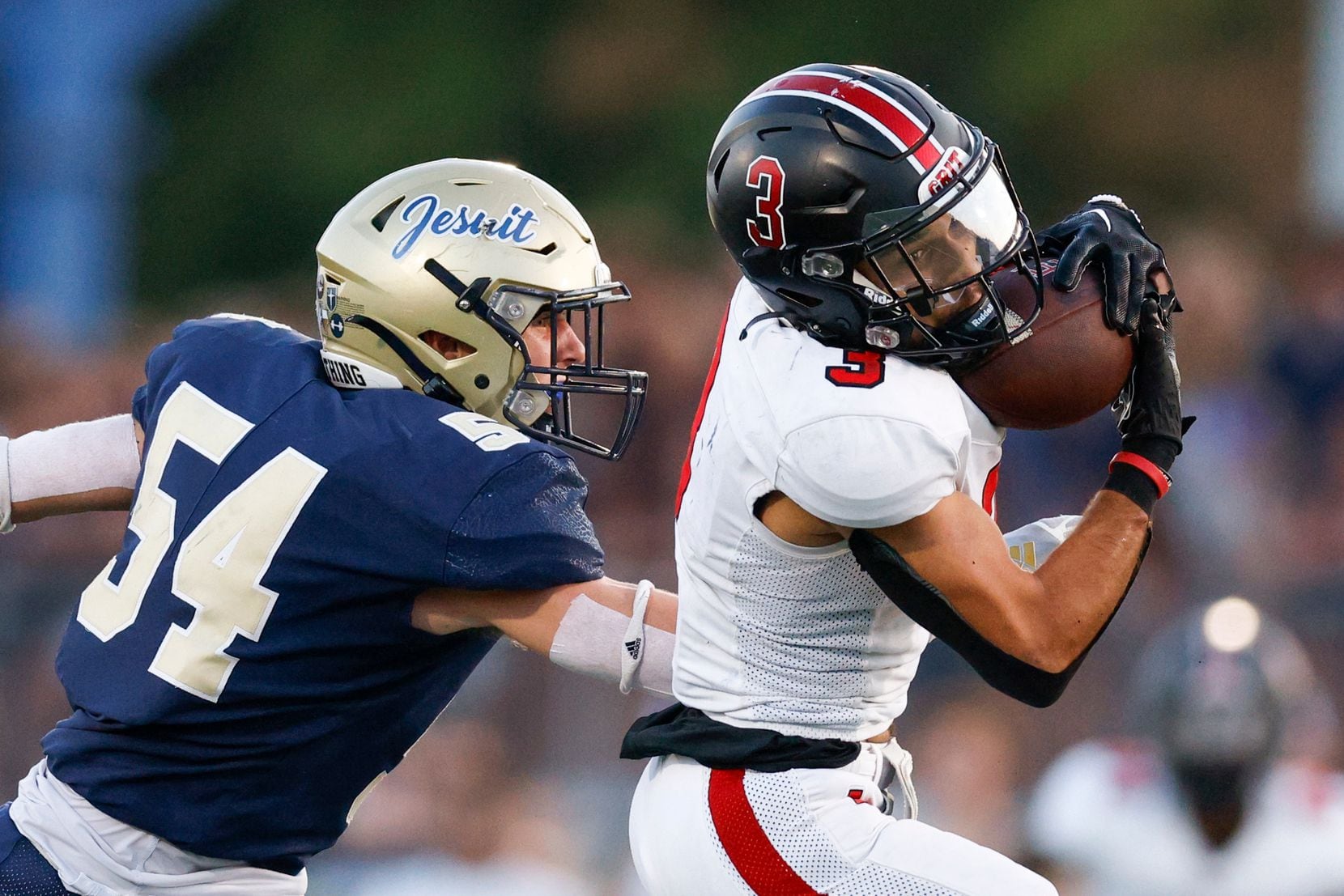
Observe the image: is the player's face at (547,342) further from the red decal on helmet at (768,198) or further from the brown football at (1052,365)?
the brown football at (1052,365)

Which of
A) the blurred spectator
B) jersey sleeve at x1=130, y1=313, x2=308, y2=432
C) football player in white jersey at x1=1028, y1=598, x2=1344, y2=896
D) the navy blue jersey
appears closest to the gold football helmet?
jersey sleeve at x1=130, y1=313, x2=308, y2=432

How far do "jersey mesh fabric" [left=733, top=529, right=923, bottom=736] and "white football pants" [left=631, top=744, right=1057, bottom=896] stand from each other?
9 centimetres

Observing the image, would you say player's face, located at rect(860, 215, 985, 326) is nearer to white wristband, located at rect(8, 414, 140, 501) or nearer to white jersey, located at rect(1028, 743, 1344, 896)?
white wristband, located at rect(8, 414, 140, 501)

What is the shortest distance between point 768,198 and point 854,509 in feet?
1.66

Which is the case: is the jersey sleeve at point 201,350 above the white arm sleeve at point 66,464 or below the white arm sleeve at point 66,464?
above

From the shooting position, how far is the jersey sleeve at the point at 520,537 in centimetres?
255

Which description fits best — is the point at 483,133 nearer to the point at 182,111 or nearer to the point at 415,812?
the point at 182,111

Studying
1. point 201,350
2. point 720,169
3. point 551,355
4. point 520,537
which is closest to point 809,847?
point 520,537

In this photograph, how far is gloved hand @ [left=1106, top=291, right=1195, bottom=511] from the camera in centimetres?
245

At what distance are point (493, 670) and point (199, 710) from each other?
114 inches

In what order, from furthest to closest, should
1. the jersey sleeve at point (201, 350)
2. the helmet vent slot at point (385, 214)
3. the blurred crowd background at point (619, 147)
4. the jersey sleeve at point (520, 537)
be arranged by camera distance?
the blurred crowd background at point (619, 147), the helmet vent slot at point (385, 214), the jersey sleeve at point (201, 350), the jersey sleeve at point (520, 537)

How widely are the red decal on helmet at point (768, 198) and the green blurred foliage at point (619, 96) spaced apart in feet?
17.7

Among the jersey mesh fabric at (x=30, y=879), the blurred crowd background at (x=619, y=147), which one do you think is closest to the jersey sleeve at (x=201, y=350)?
the jersey mesh fabric at (x=30, y=879)

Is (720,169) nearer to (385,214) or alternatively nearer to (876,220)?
(876,220)
